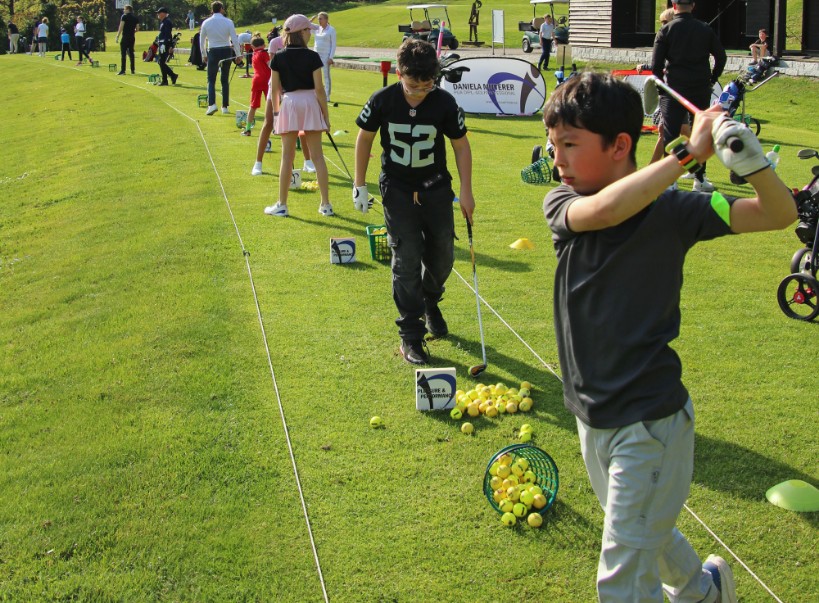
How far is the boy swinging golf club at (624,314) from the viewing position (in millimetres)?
2787

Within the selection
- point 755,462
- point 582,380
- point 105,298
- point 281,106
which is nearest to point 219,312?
point 105,298

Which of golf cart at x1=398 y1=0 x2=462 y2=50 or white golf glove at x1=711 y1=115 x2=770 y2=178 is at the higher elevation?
golf cart at x1=398 y1=0 x2=462 y2=50

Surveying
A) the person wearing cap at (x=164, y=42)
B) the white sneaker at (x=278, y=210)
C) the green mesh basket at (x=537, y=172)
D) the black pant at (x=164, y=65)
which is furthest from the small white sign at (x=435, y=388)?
the black pant at (x=164, y=65)

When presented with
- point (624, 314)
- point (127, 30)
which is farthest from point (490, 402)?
point (127, 30)

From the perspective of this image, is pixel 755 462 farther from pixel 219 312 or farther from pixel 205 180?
pixel 205 180

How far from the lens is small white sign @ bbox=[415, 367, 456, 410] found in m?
5.46

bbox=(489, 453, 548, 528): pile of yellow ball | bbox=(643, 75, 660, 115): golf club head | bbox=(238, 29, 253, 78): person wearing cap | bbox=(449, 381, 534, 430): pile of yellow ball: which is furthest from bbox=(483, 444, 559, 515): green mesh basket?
bbox=(238, 29, 253, 78): person wearing cap

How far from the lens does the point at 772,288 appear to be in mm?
7980

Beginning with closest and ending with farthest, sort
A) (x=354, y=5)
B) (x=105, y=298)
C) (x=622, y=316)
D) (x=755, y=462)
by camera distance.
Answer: (x=622, y=316), (x=755, y=462), (x=105, y=298), (x=354, y=5)

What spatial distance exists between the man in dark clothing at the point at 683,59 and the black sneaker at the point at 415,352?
17.8ft

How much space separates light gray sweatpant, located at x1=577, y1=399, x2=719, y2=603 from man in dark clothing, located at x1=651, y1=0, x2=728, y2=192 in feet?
26.6

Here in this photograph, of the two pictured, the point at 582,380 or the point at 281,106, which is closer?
the point at 582,380

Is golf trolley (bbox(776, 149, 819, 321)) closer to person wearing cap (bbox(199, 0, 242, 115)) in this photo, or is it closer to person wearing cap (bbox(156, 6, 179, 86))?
person wearing cap (bbox(199, 0, 242, 115))

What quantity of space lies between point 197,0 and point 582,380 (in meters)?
76.0
